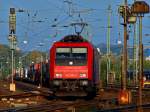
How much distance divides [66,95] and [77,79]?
1184mm

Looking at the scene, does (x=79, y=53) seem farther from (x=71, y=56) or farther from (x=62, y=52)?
(x=62, y=52)

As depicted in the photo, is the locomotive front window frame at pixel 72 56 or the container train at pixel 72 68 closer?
the container train at pixel 72 68

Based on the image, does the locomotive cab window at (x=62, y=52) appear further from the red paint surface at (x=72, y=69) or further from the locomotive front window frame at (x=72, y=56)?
the red paint surface at (x=72, y=69)

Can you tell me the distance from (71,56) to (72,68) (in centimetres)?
75

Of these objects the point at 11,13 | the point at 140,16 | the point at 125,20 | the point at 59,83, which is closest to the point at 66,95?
the point at 59,83

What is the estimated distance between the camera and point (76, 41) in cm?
3475

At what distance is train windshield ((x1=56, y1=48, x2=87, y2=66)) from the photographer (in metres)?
34.2

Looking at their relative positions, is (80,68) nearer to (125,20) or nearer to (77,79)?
(77,79)

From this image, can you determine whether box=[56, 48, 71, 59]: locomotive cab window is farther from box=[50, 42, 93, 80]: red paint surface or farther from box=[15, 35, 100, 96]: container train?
box=[50, 42, 93, 80]: red paint surface

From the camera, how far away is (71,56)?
34281mm

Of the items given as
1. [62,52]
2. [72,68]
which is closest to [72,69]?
[72,68]

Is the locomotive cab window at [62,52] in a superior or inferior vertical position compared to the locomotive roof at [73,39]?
inferior

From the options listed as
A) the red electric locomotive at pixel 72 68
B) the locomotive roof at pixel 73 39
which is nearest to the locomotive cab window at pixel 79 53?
the red electric locomotive at pixel 72 68

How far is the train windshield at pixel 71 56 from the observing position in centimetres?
3416
